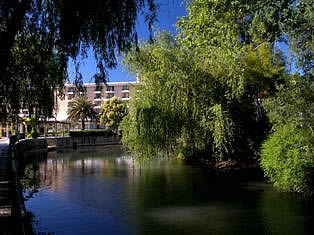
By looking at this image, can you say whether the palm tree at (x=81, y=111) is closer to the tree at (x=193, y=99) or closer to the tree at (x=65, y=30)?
the tree at (x=193, y=99)

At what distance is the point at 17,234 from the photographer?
634 centimetres

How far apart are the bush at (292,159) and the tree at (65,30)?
26.9 feet

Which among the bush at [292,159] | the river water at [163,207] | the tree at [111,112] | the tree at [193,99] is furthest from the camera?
the tree at [111,112]

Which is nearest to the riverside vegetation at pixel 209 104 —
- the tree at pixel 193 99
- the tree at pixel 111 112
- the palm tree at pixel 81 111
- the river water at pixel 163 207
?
the tree at pixel 193 99

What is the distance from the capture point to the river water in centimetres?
937

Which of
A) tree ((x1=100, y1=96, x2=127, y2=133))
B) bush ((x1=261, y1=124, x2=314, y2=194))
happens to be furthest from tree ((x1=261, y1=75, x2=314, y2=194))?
tree ((x1=100, y1=96, x2=127, y2=133))

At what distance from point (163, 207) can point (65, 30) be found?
7597 mm

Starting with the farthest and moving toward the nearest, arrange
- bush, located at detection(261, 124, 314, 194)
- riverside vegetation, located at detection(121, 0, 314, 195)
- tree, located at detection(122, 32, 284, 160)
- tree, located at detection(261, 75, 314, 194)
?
tree, located at detection(122, 32, 284, 160)
riverside vegetation, located at detection(121, 0, 314, 195)
bush, located at detection(261, 124, 314, 194)
tree, located at detection(261, 75, 314, 194)

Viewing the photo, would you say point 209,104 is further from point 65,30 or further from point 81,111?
point 81,111

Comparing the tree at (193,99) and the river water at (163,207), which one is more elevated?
the tree at (193,99)

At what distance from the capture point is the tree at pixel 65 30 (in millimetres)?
4930

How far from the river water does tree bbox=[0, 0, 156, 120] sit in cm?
493

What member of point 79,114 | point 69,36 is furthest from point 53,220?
point 79,114

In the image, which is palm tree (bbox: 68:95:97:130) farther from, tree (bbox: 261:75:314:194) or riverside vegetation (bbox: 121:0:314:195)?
tree (bbox: 261:75:314:194)
